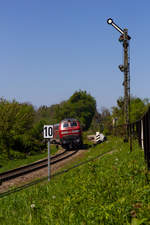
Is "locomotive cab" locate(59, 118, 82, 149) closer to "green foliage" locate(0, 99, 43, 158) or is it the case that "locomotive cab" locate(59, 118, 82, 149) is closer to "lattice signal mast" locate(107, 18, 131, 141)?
"green foliage" locate(0, 99, 43, 158)

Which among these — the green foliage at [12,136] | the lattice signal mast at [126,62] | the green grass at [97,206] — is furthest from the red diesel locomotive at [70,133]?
the green grass at [97,206]

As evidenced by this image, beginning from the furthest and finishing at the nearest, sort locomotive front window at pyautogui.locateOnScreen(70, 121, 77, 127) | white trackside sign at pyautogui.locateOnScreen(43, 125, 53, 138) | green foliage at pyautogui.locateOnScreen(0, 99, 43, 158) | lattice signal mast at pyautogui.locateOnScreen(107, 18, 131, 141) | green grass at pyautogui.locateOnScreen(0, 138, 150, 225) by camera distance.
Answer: locomotive front window at pyautogui.locateOnScreen(70, 121, 77, 127)
green foliage at pyautogui.locateOnScreen(0, 99, 43, 158)
lattice signal mast at pyautogui.locateOnScreen(107, 18, 131, 141)
white trackside sign at pyautogui.locateOnScreen(43, 125, 53, 138)
green grass at pyautogui.locateOnScreen(0, 138, 150, 225)

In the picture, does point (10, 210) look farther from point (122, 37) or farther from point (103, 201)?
point (122, 37)

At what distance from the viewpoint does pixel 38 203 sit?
6.73 m

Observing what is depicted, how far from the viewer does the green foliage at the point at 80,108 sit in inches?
3984

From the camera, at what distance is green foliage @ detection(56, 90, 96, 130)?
332 feet

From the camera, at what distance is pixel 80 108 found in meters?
107

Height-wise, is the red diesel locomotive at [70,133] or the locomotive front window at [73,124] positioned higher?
the locomotive front window at [73,124]

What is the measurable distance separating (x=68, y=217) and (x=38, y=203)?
1.89 m

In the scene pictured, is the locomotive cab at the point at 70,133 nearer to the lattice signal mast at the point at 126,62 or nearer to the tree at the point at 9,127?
the tree at the point at 9,127

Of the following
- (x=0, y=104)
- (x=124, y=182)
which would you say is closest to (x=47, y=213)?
(x=124, y=182)

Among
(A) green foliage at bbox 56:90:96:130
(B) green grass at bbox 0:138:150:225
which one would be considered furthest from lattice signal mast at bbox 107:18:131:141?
(A) green foliage at bbox 56:90:96:130

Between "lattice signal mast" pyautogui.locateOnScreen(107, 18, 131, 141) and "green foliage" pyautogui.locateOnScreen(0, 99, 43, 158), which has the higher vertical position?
"lattice signal mast" pyautogui.locateOnScreen(107, 18, 131, 141)

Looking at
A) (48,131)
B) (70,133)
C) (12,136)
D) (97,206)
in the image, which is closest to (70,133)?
(70,133)
